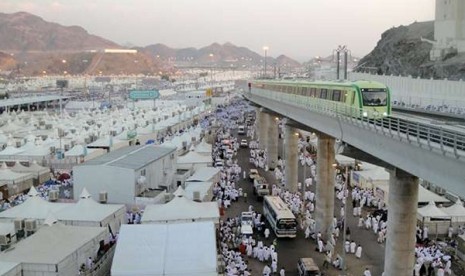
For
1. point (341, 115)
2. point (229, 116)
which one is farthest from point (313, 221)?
point (229, 116)

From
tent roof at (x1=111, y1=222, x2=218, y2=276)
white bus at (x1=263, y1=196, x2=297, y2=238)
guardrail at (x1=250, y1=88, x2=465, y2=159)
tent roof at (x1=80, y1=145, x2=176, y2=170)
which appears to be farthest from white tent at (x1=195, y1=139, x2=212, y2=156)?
tent roof at (x1=111, y1=222, x2=218, y2=276)

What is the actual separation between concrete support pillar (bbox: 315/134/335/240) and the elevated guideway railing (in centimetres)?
274

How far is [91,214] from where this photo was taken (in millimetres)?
22375

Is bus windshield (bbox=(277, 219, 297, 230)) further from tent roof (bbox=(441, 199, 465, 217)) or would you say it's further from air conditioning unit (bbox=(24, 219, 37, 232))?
air conditioning unit (bbox=(24, 219, 37, 232))

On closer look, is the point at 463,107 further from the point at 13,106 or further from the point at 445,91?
the point at 13,106

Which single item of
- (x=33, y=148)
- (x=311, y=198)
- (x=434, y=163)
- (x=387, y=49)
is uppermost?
(x=387, y=49)

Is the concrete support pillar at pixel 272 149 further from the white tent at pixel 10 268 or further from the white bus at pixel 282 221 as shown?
the white tent at pixel 10 268

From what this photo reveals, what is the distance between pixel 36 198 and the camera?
2414 cm

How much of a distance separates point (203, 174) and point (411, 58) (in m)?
67.4

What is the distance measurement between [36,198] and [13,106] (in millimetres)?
79878

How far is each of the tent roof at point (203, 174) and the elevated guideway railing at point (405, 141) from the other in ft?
27.3

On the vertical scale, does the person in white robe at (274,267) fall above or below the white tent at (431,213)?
below

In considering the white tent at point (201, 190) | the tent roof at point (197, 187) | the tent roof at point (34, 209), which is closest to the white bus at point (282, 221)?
the white tent at point (201, 190)

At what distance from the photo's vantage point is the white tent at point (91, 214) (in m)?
21.9
